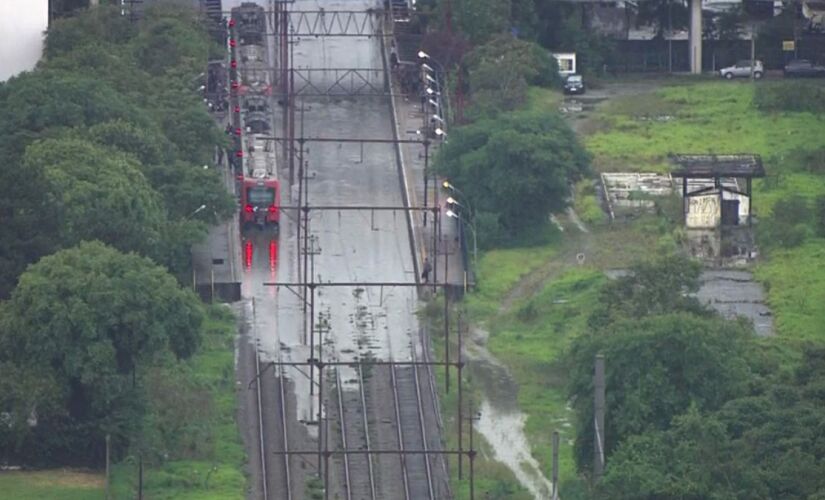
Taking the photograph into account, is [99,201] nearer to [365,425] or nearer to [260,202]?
[365,425]

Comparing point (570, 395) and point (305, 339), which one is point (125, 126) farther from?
point (570, 395)

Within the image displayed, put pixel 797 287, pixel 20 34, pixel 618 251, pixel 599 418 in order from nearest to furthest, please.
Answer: pixel 599 418
pixel 797 287
pixel 618 251
pixel 20 34

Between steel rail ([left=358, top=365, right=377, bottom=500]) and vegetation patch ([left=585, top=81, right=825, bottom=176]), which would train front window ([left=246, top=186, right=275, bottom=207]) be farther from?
steel rail ([left=358, top=365, right=377, bottom=500])

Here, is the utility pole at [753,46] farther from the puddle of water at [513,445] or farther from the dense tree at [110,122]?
the puddle of water at [513,445]

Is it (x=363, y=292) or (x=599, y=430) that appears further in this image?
(x=363, y=292)

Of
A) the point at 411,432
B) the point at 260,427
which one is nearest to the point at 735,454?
the point at 411,432

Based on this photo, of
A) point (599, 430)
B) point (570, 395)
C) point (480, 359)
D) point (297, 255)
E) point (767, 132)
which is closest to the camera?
point (599, 430)

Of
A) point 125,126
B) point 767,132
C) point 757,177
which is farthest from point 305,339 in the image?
point 767,132

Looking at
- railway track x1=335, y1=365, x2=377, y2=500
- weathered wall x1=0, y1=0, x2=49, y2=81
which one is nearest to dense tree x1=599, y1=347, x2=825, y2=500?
railway track x1=335, y1=365, x2=377, y2=500
